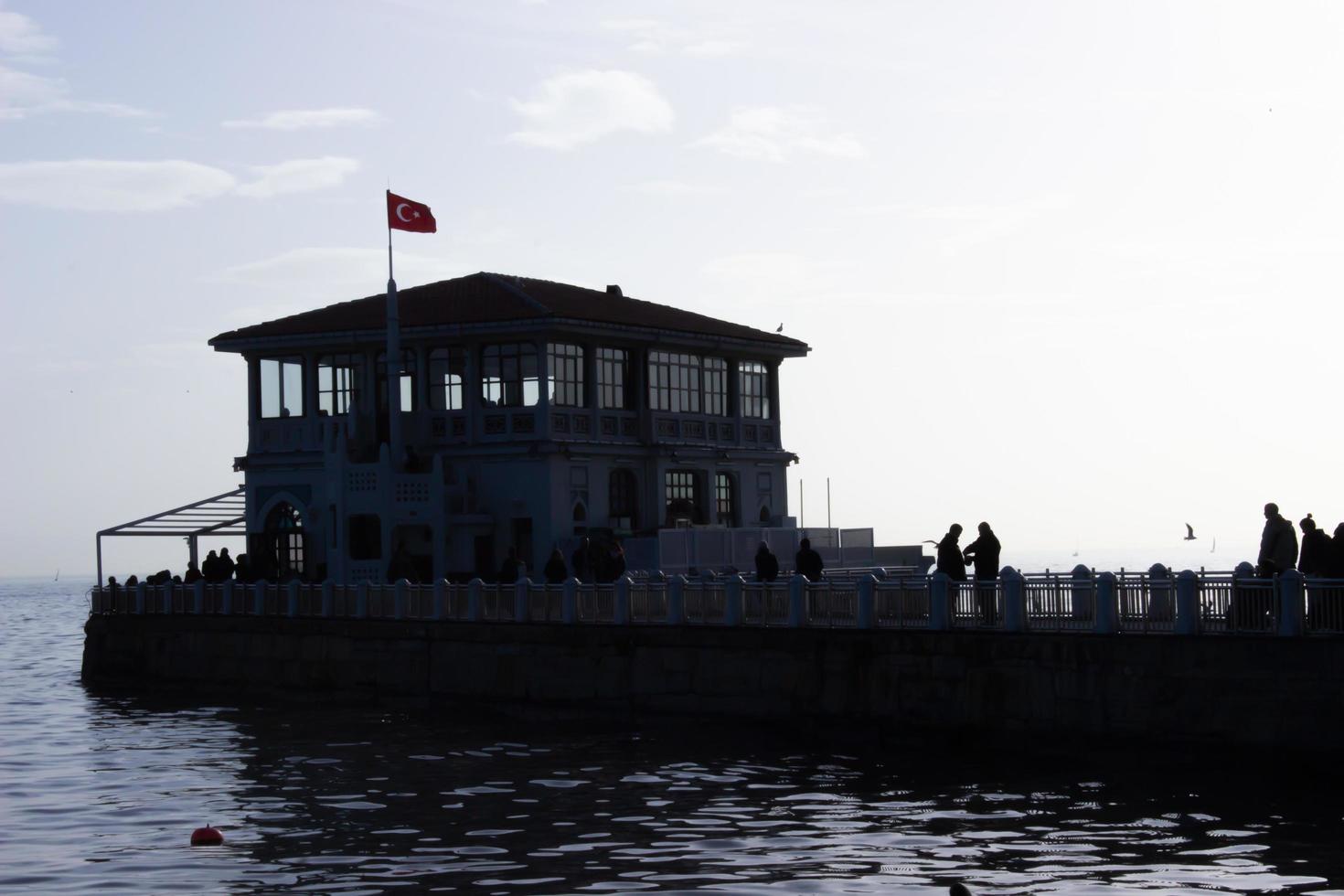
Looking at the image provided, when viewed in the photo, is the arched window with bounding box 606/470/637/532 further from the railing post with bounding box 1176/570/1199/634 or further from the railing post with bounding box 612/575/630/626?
the railing post with bounding box 1176/570/1199/634

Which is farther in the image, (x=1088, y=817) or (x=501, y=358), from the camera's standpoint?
(x=501, y=358)

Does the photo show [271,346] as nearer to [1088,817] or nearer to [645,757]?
[645,757]

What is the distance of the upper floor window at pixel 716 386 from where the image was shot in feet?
163

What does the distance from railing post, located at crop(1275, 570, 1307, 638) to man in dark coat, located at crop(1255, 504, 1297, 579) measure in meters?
1.76

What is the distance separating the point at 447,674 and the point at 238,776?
968 cm

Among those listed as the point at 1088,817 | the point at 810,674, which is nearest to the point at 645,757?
the point at 810,674

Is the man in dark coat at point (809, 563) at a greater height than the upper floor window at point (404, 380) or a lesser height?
lesser

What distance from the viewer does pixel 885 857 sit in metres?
19.0

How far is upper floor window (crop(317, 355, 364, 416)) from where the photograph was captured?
4747 centimetres

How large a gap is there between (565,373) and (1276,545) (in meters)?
22.9

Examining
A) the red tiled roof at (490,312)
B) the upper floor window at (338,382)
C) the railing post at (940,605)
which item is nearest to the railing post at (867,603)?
the railing post at (940,605)

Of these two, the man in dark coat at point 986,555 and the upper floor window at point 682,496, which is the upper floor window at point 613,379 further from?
the man in dark coat at point 986,555

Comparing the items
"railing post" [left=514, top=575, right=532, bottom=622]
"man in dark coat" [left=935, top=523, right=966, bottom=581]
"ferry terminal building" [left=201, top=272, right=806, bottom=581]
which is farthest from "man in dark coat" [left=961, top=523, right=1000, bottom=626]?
"ferry terminal building" [left=201, top=272, right=806, bottom=581]

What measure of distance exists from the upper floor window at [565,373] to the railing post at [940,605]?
18465mm
